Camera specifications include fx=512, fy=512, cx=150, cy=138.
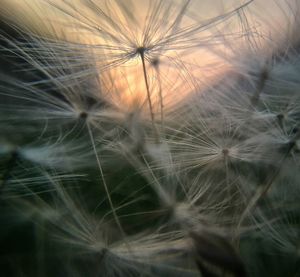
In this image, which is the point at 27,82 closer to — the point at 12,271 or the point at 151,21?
the point at 151,21

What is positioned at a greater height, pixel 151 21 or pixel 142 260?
pixel 151 21

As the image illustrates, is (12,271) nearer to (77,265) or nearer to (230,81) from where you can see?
(77,265)

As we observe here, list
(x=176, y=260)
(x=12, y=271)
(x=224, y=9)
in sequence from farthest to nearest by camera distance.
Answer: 1. (x=224, y=9)
2. (x=176, y=260)
3. (x=12, y=271)

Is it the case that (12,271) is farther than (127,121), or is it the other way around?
(127,121)

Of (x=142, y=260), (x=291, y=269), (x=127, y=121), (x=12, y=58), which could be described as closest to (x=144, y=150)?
(x=127, y=121)

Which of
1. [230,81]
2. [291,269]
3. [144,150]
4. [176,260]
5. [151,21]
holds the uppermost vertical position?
[151,21]

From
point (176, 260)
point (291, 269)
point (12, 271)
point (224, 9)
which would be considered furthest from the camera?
point (291, 269)

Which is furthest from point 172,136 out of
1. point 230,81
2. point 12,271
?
point 12,271
